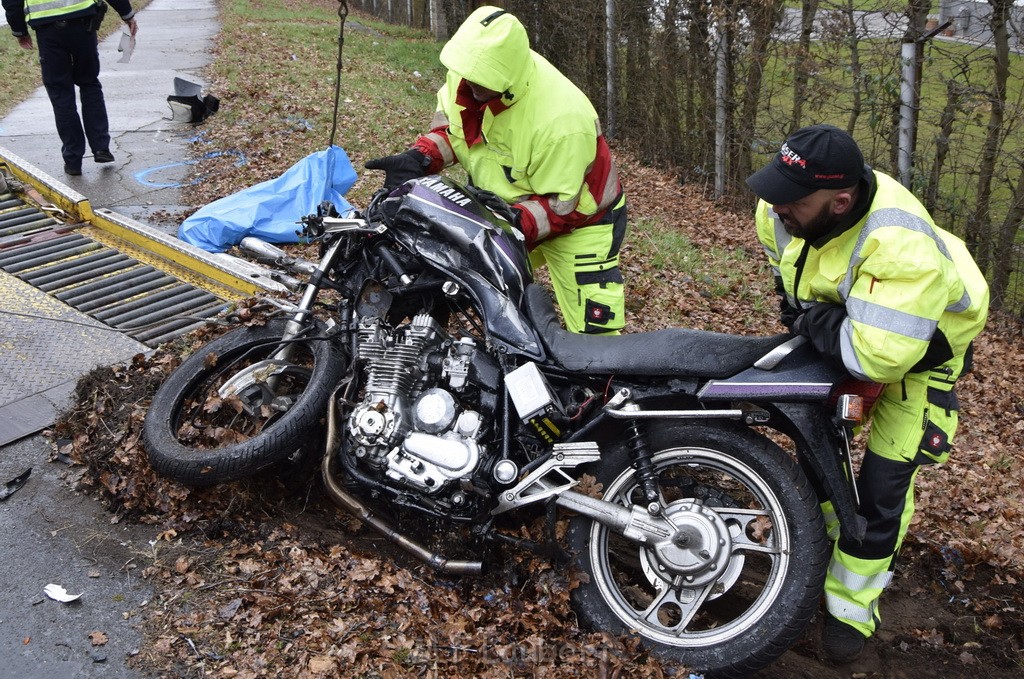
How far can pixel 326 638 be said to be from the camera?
331 cm

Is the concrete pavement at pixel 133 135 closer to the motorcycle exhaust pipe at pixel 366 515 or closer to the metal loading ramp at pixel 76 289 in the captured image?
the metal loading ramp at pixel 76 289

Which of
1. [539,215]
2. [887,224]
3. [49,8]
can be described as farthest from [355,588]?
[49,8]

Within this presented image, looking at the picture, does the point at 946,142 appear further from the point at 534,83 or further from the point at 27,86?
the point at 27,86

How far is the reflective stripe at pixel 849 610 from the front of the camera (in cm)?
351

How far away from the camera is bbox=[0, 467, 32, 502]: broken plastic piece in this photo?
13.4 ft

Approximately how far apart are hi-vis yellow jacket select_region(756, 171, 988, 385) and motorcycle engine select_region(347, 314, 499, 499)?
1.40m

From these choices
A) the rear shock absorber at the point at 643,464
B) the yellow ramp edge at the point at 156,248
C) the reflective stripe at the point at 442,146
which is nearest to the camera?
the rear shock absorber at the point at 643,464

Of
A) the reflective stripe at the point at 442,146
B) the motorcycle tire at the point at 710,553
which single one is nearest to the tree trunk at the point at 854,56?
the reflective stripe at the point at 442,146

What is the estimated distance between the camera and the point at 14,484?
4.14 meters

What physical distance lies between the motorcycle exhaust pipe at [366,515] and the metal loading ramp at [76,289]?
1.84 m

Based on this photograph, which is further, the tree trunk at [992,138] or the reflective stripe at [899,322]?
the tree trunk at [992,138]

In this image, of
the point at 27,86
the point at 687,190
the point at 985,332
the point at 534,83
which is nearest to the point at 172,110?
the point at 27,86

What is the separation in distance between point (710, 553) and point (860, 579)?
2.36 ft

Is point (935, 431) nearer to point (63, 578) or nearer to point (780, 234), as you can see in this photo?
point (780, 234)
